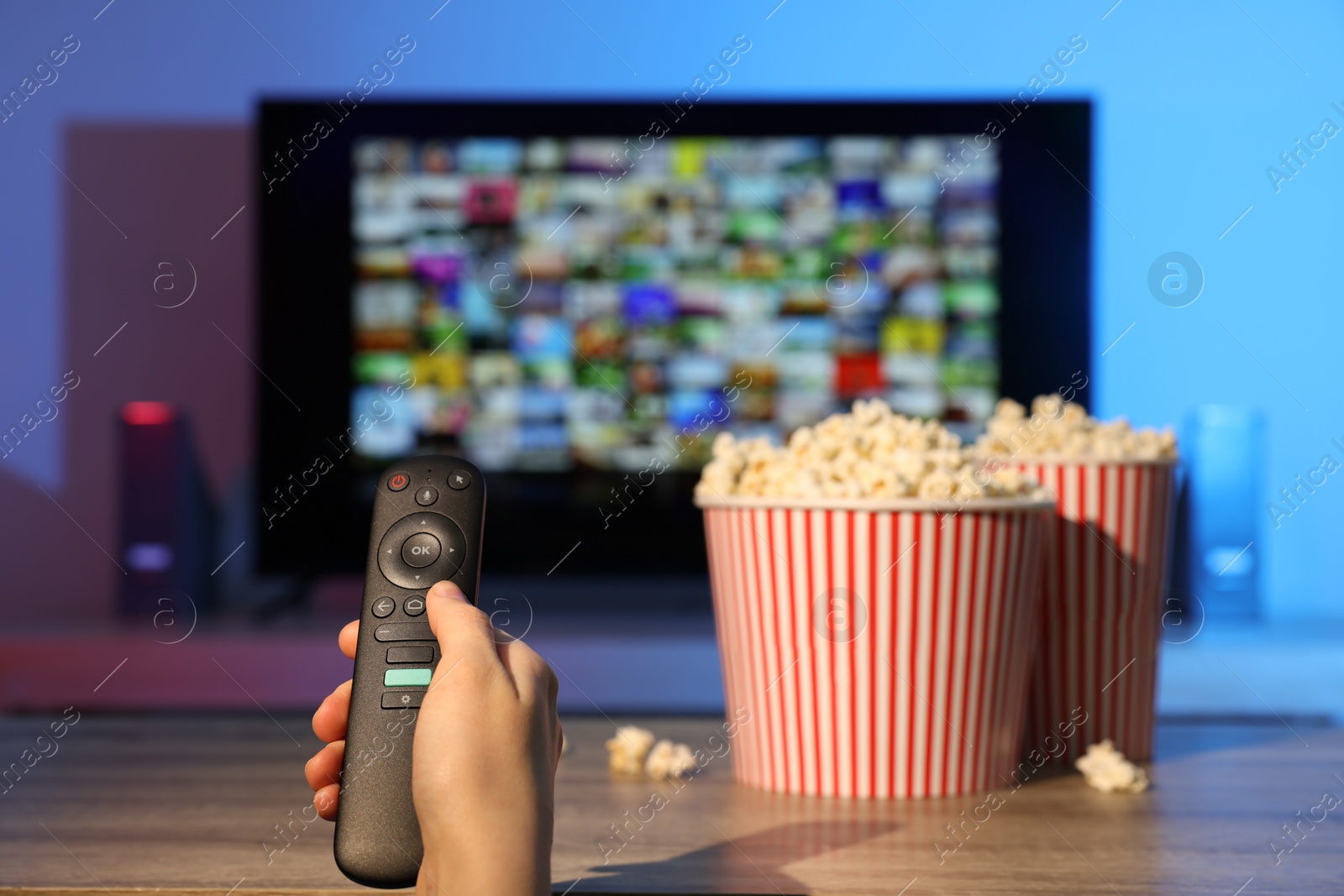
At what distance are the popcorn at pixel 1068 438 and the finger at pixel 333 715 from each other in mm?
431

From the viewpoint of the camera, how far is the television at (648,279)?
7.37 ft

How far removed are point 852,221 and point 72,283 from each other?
1726mm

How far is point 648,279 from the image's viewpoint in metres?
2.26

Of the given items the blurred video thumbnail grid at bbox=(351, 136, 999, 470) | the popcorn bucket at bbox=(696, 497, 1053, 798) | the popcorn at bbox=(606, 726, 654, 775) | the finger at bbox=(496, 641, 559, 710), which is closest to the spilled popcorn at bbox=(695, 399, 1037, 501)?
the popcorn bucket at bbox=(696, 497, 1053, 798)

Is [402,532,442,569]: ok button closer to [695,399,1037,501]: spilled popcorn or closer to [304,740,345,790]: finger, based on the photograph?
[304,740,345,790]: finger

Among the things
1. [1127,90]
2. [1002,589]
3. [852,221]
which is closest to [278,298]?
[852,221]

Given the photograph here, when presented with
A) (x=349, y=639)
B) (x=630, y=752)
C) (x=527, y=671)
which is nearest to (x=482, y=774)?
(x=527, y=671)

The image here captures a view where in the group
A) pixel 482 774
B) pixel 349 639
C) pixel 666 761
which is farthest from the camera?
pixel 666 761

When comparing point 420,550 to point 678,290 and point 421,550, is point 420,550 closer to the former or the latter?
point 421,550

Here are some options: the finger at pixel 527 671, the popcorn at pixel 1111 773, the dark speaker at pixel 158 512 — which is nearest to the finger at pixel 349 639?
the finger at pixel 527 671

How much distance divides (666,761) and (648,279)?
1.67 meters

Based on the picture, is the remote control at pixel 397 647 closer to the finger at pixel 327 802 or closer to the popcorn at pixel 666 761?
the finger at pixel 327 802

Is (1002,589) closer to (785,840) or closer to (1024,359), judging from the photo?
(785,840)

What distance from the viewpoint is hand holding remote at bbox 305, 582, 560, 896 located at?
0.42 meters
